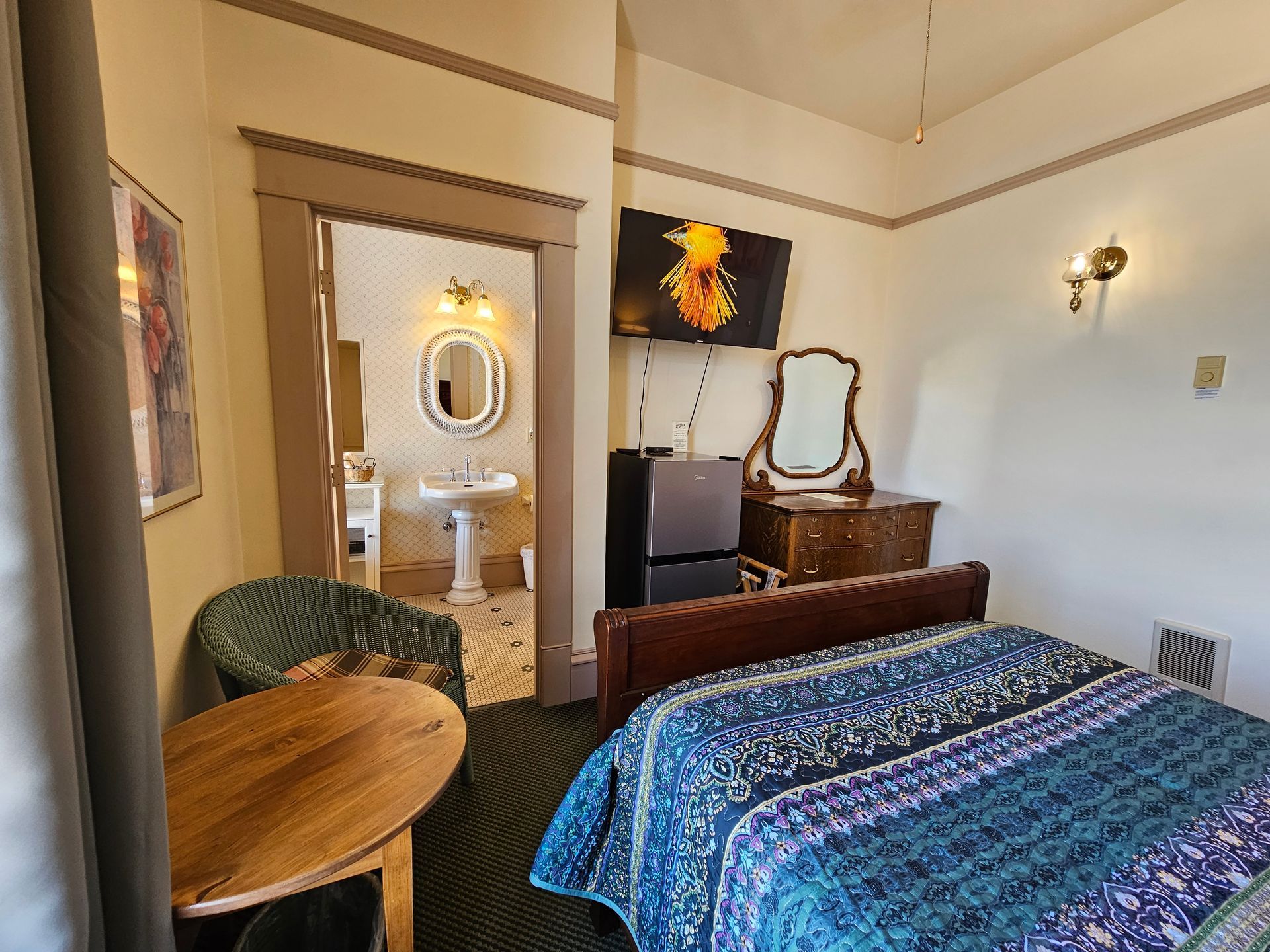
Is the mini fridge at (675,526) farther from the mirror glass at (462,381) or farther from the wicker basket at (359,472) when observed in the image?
the wicker basket at (359,472)

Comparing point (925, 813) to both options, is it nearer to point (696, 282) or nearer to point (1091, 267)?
point (696, 282)

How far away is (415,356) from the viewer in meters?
3.59

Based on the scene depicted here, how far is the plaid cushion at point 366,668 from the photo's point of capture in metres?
1.63

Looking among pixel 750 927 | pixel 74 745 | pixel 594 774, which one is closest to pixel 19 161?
pixel 74 745

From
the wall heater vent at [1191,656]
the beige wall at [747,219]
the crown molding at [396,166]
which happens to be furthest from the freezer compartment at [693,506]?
the wall heater vent at [1191,656]

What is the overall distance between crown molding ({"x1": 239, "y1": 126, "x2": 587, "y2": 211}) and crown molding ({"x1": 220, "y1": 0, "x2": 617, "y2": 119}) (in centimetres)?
40

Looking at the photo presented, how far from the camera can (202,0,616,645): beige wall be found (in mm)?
1704

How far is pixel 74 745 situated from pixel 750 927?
953 millimetres

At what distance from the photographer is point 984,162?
3027 mm

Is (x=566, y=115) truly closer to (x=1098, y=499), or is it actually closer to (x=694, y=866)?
(x=694, y=866)

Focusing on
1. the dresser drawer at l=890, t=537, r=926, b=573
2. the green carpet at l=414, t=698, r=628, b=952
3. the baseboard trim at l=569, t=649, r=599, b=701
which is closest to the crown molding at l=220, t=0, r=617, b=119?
the baseboard trim at l=569, t=649, r=599, b=701

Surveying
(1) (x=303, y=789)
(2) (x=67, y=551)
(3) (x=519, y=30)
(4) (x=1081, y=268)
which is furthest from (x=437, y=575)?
(4) (x=1081, y=268)

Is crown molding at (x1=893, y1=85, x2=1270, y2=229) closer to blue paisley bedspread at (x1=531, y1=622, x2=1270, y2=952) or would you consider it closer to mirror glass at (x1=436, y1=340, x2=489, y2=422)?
blue paisley bedspread at (x1=531, y1=622, x2=1270, y2=952)

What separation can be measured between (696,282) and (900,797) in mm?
2482
